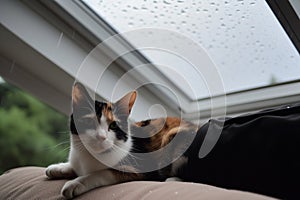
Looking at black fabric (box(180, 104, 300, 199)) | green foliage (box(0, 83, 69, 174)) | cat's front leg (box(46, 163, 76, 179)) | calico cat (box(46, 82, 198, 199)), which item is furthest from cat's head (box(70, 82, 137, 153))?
green foliage (box(0, 83, 69, 174))

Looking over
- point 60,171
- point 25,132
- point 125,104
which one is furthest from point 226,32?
point 25,132

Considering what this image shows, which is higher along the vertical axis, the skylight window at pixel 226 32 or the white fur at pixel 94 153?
the skylight window at pixel 226 32

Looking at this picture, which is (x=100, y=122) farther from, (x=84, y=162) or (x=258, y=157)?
(x=258, y=157)

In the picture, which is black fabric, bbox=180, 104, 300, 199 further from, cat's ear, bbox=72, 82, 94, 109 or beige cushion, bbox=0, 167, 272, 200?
cat's ear, bbox=72, 82, 94, 109

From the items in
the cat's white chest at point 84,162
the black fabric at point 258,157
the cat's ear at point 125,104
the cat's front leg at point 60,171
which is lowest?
the cat's front leg at point 60,171

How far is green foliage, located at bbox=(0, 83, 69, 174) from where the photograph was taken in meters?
1.66

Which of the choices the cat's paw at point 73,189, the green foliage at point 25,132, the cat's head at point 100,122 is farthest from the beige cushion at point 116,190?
the green foliage at point 25,132

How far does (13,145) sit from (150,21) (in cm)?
83

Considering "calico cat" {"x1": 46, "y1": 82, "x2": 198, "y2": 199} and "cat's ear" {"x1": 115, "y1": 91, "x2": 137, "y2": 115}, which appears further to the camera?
"cat's ear" {"x1": 115, "y1": 91, "x2": 137, "y2": 115}

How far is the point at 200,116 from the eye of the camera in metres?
1.81

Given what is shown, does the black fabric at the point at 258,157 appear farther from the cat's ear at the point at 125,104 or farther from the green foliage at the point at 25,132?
the green foliage at the point at 25,132

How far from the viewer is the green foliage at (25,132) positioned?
1.66m

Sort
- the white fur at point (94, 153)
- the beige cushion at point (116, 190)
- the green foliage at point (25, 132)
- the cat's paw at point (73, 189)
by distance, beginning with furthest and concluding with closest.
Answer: the green foliage at point (25, 132) < the white fur at point (94, 153) < the cat's paw at point (73, 189) < the beige cushion at point (116, 190)

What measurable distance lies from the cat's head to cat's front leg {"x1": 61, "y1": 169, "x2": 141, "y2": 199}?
89mm
